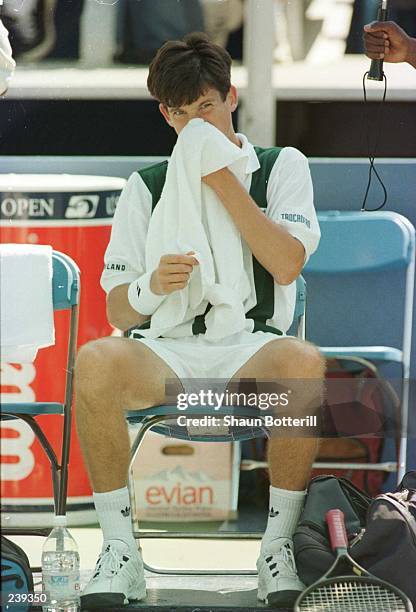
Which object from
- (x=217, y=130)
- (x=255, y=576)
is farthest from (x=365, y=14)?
(x=255, y=576)

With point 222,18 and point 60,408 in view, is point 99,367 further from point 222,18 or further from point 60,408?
point 222,18

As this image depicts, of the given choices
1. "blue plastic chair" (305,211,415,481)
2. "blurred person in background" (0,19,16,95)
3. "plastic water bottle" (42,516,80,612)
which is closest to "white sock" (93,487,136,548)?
"plastic water bottle" (42,516,80,612)

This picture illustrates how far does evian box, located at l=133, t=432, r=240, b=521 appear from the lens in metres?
4.10

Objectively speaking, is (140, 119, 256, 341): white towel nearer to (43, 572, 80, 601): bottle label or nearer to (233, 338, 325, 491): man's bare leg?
(233, 338, 325, 491): man's bare leg

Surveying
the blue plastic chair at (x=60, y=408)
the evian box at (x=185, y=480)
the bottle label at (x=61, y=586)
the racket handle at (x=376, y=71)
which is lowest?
the evian box at (x=185, y=480)

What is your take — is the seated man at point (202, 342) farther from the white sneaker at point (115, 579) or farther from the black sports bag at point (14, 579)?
the black sports bag at point (14, 579)

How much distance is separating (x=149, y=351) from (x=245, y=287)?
33 cm

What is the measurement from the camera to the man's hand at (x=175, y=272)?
11.7 ft

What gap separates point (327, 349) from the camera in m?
3.90

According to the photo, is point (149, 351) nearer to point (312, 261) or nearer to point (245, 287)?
point (245, 287)

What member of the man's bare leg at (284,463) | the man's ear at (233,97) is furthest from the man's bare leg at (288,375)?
the man's ear at (233,97)

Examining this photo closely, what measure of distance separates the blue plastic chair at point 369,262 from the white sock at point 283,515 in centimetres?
43

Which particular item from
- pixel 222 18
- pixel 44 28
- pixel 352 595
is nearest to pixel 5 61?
pixel 44 28

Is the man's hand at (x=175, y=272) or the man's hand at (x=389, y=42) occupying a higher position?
the man's hand at (x=389, y=42)
